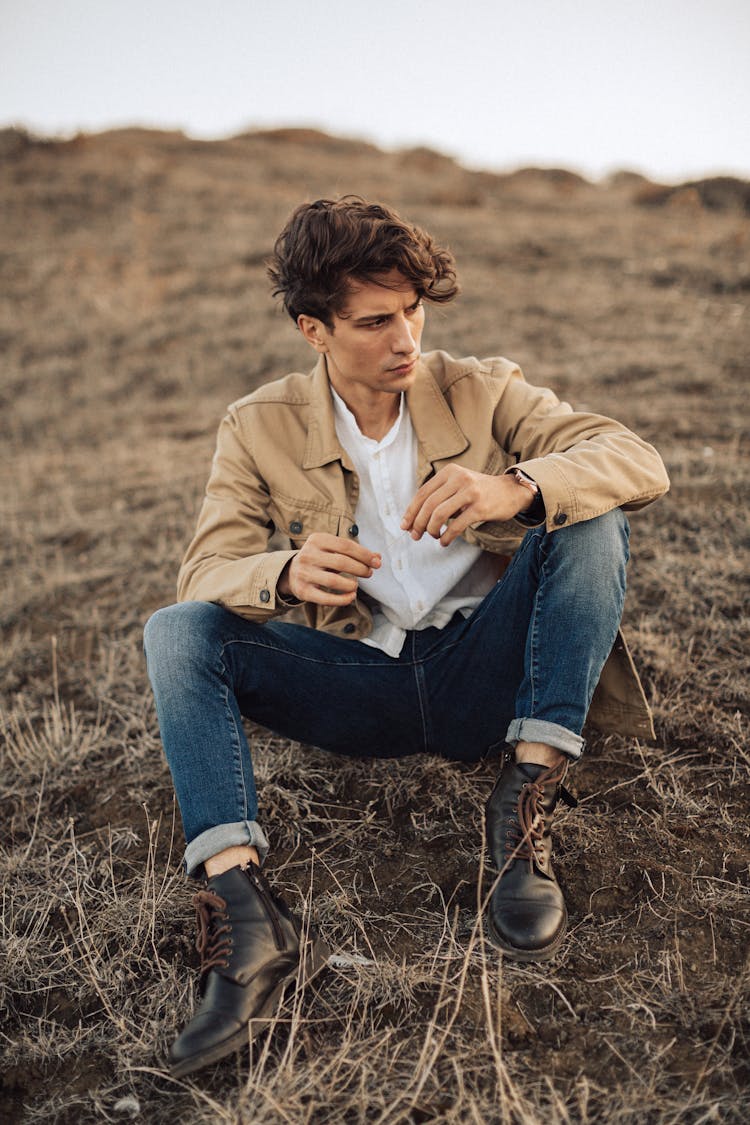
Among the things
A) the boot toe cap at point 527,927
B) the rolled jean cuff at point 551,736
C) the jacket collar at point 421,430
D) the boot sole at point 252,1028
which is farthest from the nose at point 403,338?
the boot sole at point 252,1028

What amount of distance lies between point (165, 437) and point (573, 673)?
5984 millimetres

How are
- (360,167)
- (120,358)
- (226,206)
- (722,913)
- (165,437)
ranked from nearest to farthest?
1. (722,913)
2. (165,437)
3. (120,358)
4. (226,206)
5. (360,167)

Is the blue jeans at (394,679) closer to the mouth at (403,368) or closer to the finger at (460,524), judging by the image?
the finger at (460,524)

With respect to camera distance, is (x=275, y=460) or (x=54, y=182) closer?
(x=275, y=460)

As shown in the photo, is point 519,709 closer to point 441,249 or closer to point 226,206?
point 441,249

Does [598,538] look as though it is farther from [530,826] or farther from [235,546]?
[235,546]

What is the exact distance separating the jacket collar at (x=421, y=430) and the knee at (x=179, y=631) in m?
0.61

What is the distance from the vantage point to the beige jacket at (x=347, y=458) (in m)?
2.37

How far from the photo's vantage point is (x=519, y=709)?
2146mm

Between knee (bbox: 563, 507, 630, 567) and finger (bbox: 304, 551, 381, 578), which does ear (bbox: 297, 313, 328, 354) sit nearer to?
finger (bbox: 304, 551, 381, 578)

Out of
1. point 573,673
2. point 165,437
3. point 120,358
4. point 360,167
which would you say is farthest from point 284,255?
point 360,167

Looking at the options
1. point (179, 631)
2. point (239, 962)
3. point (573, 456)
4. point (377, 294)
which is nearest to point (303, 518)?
point (179, 631)

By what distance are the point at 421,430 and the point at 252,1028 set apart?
5.50ft

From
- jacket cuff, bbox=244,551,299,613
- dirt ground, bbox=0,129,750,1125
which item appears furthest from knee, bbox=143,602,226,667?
dirt ground, bbox=0,129,750,1125
